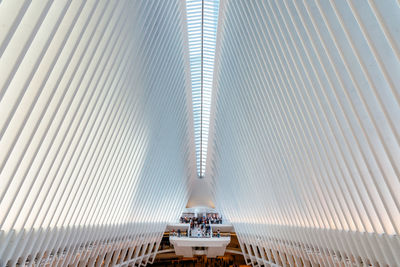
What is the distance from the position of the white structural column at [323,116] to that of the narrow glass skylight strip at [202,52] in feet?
2.81

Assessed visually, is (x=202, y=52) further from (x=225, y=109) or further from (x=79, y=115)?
(x=79, y=115)

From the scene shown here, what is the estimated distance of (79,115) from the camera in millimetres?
8453

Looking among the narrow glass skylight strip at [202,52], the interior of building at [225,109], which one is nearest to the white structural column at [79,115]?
the interior of building at [225,109]

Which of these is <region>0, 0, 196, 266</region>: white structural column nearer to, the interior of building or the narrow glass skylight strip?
the interior of building

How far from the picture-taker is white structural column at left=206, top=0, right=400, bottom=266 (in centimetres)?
580

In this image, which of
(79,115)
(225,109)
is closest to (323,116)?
(79,115)

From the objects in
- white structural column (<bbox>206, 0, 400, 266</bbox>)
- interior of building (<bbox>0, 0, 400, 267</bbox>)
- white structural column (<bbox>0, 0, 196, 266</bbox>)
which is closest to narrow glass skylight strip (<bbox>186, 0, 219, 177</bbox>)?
interior of building (<bbox>0, 0, 400, 267</bbox>)

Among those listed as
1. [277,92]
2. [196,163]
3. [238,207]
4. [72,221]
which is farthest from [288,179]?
[196,163]

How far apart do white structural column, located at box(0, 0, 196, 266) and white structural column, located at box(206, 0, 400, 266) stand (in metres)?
3.95

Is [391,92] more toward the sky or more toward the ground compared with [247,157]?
more toward the ground

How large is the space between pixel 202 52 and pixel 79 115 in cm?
1105

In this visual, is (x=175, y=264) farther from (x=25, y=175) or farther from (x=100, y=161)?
(x=25, y=175)

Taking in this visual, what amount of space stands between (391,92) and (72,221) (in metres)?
10.5

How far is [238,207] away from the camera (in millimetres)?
24000
